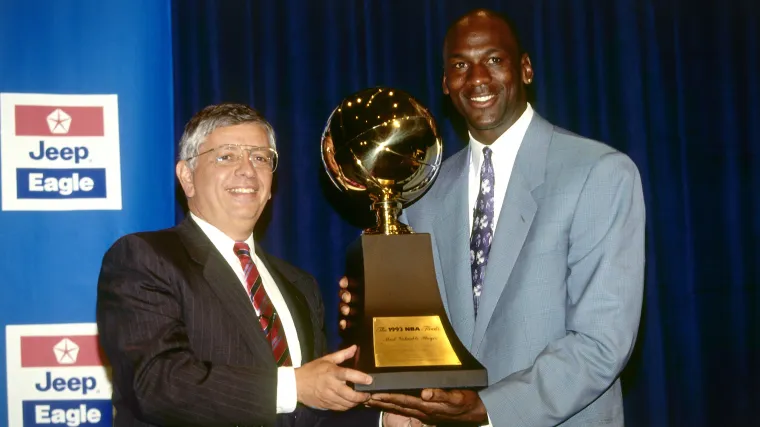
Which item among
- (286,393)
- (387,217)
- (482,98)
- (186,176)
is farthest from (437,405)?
(186,176)

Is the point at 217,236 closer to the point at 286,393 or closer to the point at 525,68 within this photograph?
the point at 286,393

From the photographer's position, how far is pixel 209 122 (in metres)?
2.19

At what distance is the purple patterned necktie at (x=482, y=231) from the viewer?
205cm

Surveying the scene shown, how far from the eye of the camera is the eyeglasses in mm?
2180

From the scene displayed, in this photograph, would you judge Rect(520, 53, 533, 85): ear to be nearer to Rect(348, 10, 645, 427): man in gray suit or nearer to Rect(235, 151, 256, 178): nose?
Rect(348, 10, 645, 427): man in gray suit

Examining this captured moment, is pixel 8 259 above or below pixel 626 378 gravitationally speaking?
above

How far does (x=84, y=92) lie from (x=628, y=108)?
8.30 ft

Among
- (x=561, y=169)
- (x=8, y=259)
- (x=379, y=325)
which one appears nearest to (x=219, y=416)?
(x=379, y=325)

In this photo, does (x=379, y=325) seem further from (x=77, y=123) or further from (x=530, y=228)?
(x=77, y=123)

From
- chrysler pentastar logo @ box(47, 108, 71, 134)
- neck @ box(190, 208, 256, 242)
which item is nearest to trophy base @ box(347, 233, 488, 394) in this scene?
neck @ box(190, 208, 256, 242)

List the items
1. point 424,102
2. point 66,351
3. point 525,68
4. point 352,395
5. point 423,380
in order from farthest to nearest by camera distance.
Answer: point 424,102 < point 66,351 < point 525,68 < point 352,395 < point 423,380

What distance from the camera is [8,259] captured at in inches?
123

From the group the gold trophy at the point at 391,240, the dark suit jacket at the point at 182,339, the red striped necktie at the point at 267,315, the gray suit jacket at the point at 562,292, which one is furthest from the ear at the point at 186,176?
the gray suit jacket at the point at 562,292

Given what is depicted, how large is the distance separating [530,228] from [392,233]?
0.37m
